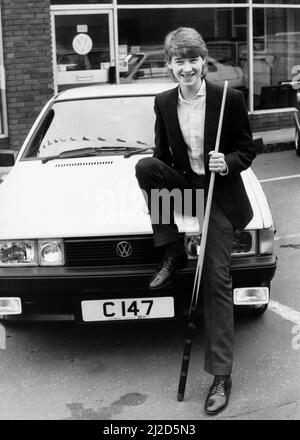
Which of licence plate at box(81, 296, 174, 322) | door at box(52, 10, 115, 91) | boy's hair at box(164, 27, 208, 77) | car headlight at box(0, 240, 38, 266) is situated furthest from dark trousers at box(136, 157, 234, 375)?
door at box(52, 10, 115, 91)

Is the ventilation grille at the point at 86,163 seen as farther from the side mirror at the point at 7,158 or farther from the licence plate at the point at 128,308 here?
the licence plate at the point at 128,308

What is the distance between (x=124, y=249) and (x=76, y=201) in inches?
19.3

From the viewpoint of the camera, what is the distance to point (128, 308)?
12.8 feet

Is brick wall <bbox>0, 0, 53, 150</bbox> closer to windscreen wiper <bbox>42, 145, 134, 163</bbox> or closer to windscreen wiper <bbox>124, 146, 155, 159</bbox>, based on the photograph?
windscreen wiper <bbox>42, 145, 134, 163</bbox>

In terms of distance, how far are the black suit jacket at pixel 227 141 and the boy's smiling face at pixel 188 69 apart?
0.10 meters

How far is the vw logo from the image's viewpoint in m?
3.87

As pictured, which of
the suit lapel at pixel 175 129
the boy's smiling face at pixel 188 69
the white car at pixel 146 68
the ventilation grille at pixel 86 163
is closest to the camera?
the boy's smiling face at pixel 188 69

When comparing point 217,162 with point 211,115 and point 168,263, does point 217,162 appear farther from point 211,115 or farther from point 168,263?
point 168,263

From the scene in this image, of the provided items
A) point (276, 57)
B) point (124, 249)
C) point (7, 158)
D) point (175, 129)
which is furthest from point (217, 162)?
point (276, 57)

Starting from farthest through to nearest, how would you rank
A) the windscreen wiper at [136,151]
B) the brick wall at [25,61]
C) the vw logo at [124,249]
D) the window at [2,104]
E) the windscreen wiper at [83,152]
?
the window at [2,104] < the brick wall at [25,61] < the windscreen wiper at [83,152] < the windscreen wiper at [136,151] < the vw logo at [124,249]

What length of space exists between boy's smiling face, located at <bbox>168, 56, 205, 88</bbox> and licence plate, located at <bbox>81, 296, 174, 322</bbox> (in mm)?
1186

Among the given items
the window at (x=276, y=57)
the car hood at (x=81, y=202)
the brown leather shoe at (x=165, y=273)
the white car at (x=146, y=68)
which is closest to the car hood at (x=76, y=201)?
the car hood at (x=81, y=202)

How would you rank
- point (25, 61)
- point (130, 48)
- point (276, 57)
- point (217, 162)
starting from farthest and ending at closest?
point (276, 57) < point (130, 48) < point (25, 61) < point (217, 162)

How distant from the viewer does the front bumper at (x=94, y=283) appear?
12.5ft
